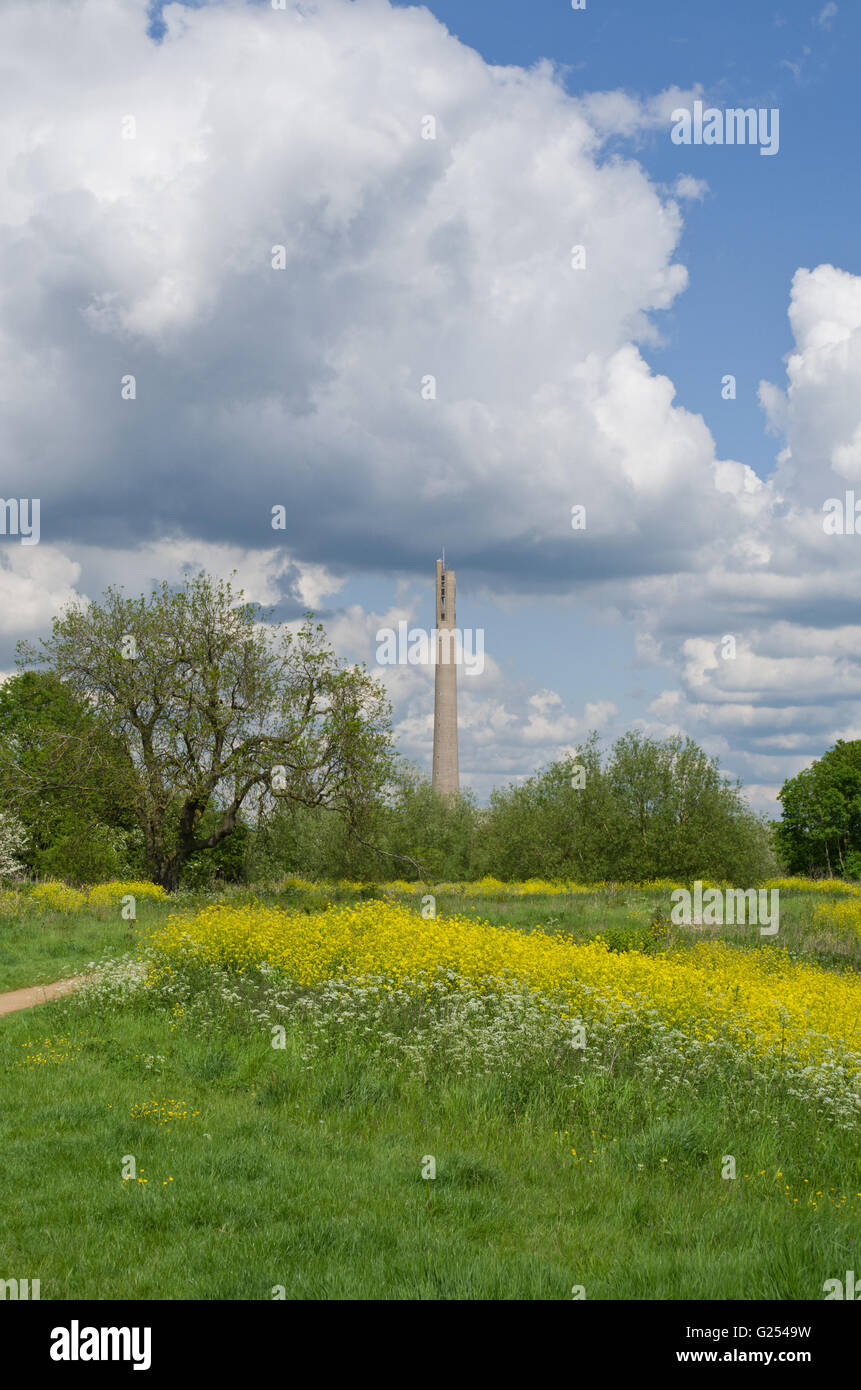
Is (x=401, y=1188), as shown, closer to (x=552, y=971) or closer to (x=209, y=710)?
(x=552, y=971)

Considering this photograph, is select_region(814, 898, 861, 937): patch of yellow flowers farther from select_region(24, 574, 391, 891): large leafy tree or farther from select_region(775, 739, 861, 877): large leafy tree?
select_region(775, 739, 861, 877): large leafy tree

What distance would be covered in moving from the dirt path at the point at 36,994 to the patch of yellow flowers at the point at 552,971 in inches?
61.3

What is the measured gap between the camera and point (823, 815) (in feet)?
233

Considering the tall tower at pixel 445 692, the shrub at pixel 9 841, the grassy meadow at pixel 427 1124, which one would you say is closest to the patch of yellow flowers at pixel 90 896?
the shrub at pixel 9 841

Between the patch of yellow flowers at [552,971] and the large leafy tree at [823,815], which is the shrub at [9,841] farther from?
the large leafy tree at [823,815]

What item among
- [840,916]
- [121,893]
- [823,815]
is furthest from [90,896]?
[823,815]

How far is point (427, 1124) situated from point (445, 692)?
68.3 metres

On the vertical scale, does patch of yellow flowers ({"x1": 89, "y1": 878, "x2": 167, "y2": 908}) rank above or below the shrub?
below

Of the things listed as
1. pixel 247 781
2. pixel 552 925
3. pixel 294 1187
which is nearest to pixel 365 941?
pixel 294 1187

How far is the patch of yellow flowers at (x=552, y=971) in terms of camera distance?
10508mm

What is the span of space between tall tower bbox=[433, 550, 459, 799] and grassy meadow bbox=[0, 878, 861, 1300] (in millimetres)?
58967

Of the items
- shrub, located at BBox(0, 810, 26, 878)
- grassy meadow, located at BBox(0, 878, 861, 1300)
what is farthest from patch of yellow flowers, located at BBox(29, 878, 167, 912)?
grassy meadow, located at BBox(0, 878, 861, 1300)

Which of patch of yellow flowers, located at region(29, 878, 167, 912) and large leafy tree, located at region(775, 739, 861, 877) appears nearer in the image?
patch of yellow flowers, located at region(29, 878, 167, 912)

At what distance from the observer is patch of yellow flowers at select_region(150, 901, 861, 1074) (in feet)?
34.5
